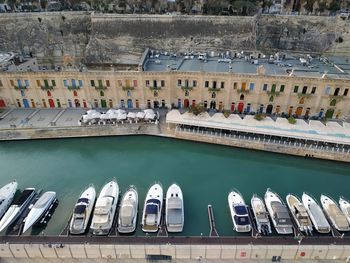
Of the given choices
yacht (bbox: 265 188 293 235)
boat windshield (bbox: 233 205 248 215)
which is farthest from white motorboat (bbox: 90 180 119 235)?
yacht (bbox: 265 188 293 235)

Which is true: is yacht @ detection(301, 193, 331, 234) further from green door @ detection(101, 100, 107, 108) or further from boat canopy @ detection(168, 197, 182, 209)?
green door @ detection(101, 100, 107, 108)

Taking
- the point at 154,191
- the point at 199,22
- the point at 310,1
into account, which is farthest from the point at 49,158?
the point at 310,1

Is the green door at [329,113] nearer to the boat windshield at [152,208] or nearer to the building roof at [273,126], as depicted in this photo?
the building roof at [273,126]

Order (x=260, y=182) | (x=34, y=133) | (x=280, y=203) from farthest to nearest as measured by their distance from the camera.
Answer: (x=34, y=133) < (x=260, y=182) < (x=280, y=203)

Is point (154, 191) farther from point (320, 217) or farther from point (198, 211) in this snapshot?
point (320, 217)

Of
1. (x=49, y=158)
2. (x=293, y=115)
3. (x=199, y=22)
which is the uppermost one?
(x=199, y=22)

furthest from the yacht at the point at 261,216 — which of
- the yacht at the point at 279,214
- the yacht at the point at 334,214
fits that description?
the yacht at the point at 334,214
